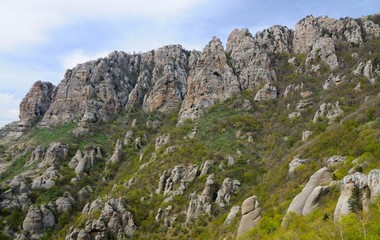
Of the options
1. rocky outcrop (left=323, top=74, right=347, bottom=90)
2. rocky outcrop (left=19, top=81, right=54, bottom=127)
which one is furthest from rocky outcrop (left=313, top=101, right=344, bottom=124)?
rocky outcrop (left=19, top=81, right=54, bottom=127)

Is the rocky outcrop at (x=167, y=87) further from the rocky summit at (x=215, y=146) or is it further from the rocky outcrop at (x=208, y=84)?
the rocky outcrop at (x=208, y=84)

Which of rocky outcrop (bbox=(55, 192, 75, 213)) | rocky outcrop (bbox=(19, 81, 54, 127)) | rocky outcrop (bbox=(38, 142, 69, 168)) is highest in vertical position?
rocky outcrop (bbox=(19, 81, 54, 127))

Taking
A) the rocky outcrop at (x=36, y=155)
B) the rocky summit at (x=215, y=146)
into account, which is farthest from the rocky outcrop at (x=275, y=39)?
the rocky outcrop at (x=36, y=155)

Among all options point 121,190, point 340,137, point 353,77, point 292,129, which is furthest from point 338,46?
point 121,190

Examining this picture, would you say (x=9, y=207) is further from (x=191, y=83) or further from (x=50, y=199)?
(x=191, y=83)

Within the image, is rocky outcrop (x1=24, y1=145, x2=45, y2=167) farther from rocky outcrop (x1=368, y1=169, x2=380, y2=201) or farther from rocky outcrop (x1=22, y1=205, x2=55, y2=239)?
rocky outcrop (x1=368, y1=169, x2=380, y2=201)

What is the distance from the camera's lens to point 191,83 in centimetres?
11456

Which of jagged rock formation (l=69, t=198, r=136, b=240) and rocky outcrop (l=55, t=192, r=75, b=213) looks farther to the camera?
rocky outcrop (l=55, t=192, r=75, b=213)

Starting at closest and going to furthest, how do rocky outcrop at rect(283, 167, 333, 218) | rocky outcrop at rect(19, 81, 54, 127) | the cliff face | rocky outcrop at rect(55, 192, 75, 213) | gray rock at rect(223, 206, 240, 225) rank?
rocky outcrop at rect(283, 167, 333, 218), gray rock at rect(223, 206, 240, 225), rocky outcrop at rect(55, 192, 75, 213), the cliff face, rocky outcrop at rect(19, 81, 54, 127)

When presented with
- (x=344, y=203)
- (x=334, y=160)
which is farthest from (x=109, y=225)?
(x=344, y=203)

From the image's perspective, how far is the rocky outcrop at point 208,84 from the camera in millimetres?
106812

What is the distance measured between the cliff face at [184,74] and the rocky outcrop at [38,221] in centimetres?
4632

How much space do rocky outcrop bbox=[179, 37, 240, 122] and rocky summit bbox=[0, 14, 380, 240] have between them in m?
0.44

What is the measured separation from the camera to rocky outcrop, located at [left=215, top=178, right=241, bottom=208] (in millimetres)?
65250
